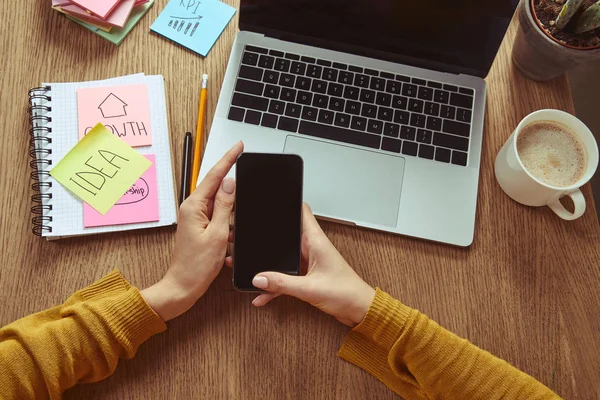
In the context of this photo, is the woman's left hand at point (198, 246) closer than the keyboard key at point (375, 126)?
Yes

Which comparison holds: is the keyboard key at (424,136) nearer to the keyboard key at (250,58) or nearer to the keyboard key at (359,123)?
the keyboard key at (359,123)

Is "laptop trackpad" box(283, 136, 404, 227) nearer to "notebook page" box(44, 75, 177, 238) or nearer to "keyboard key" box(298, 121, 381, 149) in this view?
"keyboard key" box(298, 121, 381, 149)

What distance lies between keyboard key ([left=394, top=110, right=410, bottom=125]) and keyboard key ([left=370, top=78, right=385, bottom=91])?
0.16 ft

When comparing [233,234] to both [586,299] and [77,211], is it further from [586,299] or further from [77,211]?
[586,299]

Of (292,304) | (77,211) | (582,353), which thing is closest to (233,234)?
(292,304)

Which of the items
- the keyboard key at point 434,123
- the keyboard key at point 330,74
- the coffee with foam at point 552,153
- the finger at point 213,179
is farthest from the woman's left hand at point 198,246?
the coffee with foam at point 552,153

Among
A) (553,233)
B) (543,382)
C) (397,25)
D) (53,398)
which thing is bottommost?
(53,398)

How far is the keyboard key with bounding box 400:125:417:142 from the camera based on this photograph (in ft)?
2.51

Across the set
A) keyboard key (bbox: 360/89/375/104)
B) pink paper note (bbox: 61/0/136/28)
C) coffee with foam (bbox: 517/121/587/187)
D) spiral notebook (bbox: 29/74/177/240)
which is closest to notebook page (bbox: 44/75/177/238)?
spiral notebook (bbox: 29/74/177/240)

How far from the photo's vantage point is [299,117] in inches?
30.2

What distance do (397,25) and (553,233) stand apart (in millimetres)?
397

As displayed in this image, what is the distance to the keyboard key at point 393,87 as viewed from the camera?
79cm

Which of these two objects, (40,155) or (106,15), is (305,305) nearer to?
(40,155)

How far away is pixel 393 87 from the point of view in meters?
0.79
